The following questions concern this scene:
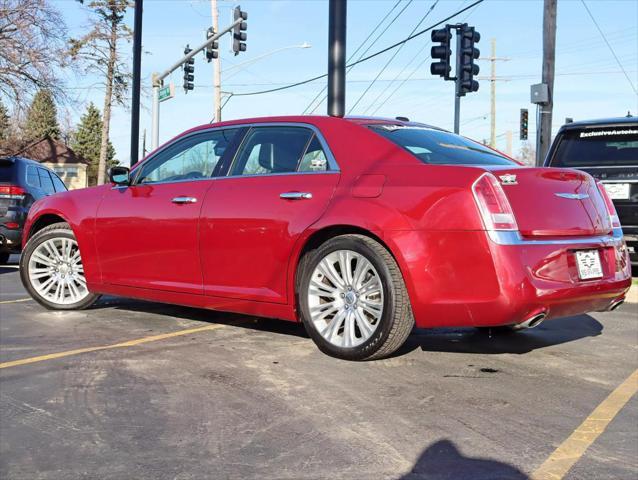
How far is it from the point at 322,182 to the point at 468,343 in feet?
5.27

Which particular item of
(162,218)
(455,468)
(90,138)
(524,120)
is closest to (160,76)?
(524,120)

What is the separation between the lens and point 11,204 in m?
10.8

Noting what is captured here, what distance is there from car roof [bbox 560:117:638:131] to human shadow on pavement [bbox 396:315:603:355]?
3.29 meters

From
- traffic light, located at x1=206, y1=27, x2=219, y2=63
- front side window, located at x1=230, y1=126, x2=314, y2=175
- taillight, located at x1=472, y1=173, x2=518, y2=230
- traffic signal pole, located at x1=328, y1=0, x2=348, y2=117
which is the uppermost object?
traffic light, located at x1=206, y1=27, x2=219, y2=63

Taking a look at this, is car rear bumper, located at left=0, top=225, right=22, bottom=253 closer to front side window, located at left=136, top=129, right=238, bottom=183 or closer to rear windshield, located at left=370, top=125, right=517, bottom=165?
front side window, located at left=136, top=129, right=238, bottom=183

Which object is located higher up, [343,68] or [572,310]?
[343,68]

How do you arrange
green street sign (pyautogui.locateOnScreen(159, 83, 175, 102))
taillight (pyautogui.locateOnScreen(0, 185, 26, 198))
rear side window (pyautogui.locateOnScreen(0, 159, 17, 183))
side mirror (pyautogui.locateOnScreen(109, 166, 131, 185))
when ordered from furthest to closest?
1. green street sign (pyautogui.locateOnScreen(159, 83, 175, 102))
2. rear side window (pyautogui.locateOnScreen(0, 159, 17, 183))
3. taillight (pyautogui.locateOnScreen(0, 185, 26, 198))
4. side mirror (pyautogui.locateOnScreen(109, 166, 131, 185))

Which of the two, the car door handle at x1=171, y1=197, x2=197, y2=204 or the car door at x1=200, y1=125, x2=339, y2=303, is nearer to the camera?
the car door at x1=200, y1=125, x2=339, y2=303

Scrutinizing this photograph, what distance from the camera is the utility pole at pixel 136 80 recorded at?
16875 mm

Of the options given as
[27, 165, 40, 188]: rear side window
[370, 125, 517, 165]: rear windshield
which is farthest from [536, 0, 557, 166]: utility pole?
[370, 125, 517, 165]: rear windshield

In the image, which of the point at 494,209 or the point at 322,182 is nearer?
the point at 494,209

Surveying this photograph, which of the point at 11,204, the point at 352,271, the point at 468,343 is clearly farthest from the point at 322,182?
the point at 11,204

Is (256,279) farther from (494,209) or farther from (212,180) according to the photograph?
(494,209)

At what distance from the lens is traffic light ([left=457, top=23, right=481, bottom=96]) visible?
1439 cm
